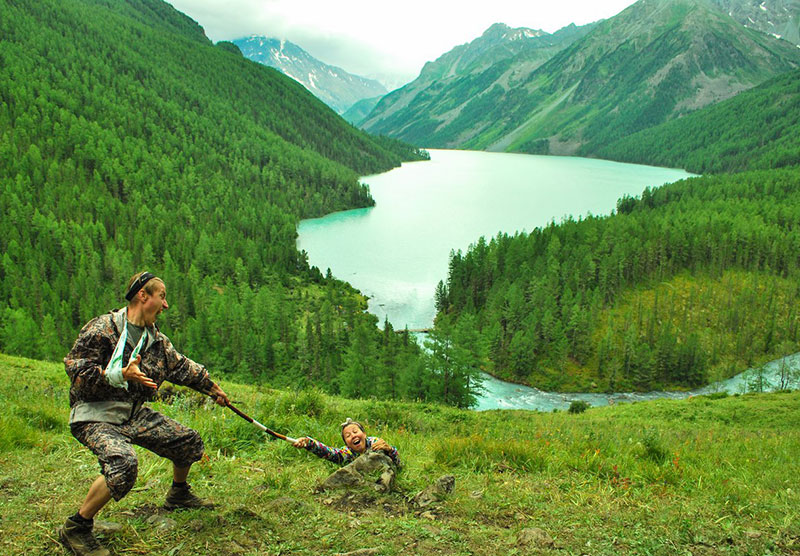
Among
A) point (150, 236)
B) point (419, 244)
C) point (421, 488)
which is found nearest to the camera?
point (421, 488)

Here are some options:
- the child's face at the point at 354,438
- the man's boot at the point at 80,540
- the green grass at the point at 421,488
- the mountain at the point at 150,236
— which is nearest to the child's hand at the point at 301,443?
the green grass at the point at 421,488

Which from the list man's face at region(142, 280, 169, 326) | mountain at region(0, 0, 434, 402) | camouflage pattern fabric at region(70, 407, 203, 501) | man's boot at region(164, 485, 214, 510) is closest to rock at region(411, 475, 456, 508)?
man's boot at region(164, 485, 214, 510)

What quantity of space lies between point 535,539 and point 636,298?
94360mm

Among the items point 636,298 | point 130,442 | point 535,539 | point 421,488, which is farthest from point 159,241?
point 535,539

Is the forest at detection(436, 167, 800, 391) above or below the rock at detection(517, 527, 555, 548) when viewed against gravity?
below

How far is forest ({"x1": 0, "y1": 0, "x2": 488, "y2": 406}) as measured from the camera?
6425 centimetres

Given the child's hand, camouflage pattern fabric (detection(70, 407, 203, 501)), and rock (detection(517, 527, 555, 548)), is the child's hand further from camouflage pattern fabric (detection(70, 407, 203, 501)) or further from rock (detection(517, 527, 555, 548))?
rock (detection(517, 527, 555, 548))

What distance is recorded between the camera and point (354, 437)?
10.1 metres

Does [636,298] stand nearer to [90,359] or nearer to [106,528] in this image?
[106,528]

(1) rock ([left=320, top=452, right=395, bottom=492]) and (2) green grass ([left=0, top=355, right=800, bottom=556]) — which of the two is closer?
(2) green grass ([left=0, top=355, right=800, bottom=556])

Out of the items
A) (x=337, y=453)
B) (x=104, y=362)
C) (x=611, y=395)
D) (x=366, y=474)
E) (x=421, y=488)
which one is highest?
(x=104, y=362)

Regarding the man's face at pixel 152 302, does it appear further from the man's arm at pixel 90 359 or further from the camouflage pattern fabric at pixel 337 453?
the camouflage pattern fabric at pixel 337 453

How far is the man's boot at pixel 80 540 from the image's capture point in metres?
6.25

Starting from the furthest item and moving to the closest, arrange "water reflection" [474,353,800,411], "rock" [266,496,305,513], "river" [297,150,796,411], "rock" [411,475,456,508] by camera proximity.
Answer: "river" [297,150,796,411], "water reflection" [474,353,800,411], "rock" [411,475,456,508], "rock" [266,496,305,513]
